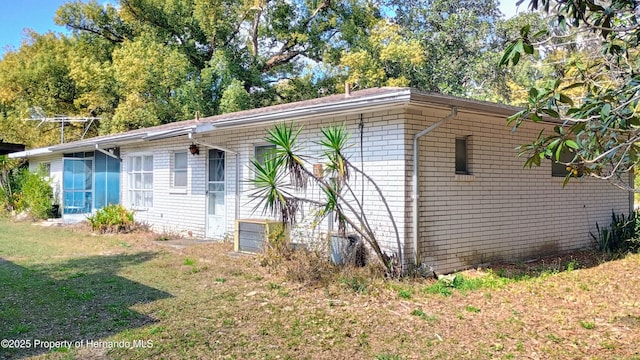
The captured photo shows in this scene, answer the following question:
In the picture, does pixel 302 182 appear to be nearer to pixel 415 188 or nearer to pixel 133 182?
pixel 415 188

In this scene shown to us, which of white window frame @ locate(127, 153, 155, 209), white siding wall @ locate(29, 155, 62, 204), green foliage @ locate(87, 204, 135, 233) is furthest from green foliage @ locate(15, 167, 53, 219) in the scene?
green foliage @ locate(87, 204, 135, 233)

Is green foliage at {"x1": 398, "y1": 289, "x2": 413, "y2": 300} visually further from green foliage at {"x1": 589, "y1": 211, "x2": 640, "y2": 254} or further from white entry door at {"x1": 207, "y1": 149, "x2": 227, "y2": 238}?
green foliage at {"x1": 589, "y1": 211, "x2": 640, "y2": 254}

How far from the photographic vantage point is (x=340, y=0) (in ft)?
87.5

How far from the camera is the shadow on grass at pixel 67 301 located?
201 inches

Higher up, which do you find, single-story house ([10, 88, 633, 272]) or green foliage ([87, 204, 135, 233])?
Answer: single-story house ([10, 88, 633, 272])

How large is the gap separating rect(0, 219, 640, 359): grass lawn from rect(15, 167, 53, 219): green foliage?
9831 millimetres

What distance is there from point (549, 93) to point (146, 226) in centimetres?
1204

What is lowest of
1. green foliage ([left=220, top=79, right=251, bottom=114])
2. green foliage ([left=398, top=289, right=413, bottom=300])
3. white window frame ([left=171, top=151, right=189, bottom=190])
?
green foliage ([left=398, top=289, right=413, bottom=300])

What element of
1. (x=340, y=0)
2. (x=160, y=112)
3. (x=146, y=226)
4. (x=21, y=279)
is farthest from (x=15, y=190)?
(x=340, y=0)

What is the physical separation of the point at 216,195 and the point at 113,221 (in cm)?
393

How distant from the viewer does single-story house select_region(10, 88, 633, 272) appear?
24.4ft

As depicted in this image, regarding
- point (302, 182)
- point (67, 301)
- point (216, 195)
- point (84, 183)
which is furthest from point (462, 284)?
point (84, 183)

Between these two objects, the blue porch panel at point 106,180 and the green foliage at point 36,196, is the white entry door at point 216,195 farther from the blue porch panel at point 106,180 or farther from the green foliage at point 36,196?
the green foliage at point 36,196

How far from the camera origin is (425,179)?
25.0 ft
